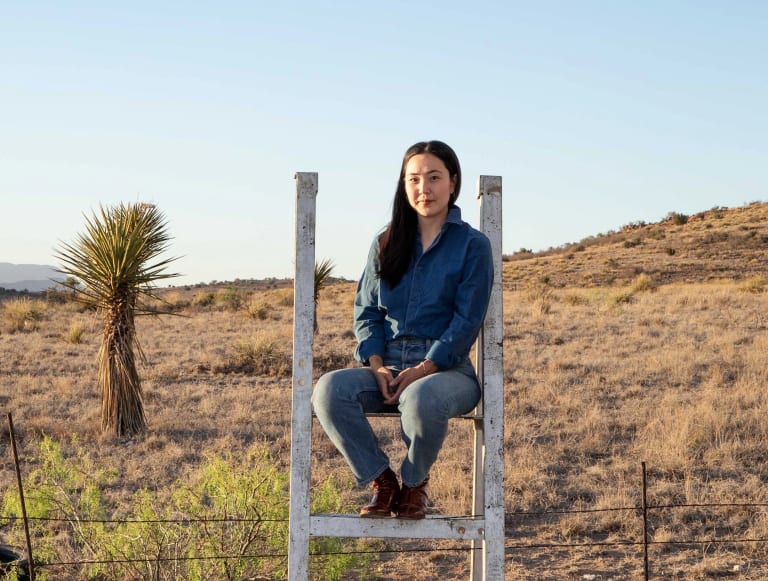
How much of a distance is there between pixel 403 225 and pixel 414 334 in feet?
1.53

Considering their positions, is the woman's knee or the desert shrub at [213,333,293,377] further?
the desert shrub at [213,333,293,377]

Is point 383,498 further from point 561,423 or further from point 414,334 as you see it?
point 561,423

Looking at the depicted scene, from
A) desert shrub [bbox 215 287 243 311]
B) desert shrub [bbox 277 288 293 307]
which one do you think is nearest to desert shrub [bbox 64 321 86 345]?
desert shrub [bbox 215 287 243 311]

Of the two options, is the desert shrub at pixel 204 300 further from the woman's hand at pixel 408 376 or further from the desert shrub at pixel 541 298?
the woman's hand at pixel 408 376

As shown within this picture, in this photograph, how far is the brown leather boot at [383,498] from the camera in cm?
345

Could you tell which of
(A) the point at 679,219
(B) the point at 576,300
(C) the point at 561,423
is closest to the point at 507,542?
A: (C) the point at 561,423

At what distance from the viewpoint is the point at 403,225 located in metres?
3.75

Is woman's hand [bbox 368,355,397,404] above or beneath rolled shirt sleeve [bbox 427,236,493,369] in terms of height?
beneath

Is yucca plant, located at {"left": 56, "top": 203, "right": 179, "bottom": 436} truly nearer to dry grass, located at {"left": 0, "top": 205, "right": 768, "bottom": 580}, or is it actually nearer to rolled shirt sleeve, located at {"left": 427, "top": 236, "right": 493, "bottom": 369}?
dry grass, located at {"left": 0, "top": 205, "right": 768, "bottom": 580}

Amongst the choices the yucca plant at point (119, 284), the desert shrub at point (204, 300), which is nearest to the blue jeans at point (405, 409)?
the yucca plant at point (119, 284)

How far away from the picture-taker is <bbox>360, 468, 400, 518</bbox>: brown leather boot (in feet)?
11.3

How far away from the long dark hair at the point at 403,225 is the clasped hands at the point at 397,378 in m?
0.37

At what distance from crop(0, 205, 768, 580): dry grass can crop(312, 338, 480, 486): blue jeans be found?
10.1 ft

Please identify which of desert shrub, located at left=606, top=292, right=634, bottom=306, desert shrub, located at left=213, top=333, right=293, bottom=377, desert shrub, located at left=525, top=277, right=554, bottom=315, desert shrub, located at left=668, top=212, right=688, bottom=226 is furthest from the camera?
desert shrub, located at left=668, top=212, right=688, bottom=226
